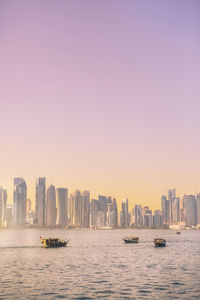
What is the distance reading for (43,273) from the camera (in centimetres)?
7706

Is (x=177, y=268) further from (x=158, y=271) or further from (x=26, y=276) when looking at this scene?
(x=26, y=276)

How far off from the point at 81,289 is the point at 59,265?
1332 inches

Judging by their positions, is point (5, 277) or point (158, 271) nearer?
point (5, 277)

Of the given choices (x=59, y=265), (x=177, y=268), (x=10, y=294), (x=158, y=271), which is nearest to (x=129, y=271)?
(x=158, y=271)

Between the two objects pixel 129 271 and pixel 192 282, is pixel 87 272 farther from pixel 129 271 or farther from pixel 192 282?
pixel 192 282

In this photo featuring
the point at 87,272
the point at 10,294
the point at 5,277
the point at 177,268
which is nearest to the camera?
the point at 10,294

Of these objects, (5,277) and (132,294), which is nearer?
(132,294)

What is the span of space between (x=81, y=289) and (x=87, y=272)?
20283mm

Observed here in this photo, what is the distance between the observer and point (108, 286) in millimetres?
62344

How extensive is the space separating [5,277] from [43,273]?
800cm

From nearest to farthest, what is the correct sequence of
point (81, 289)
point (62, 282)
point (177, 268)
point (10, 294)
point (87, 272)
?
1. point (10, 294)
2. point (81, 289)
3. point (62, 282)
4. point (87, 272)
5. point (177, 268)

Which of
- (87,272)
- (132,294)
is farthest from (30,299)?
(87,272)

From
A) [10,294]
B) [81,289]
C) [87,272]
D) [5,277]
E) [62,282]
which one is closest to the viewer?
[10,294]

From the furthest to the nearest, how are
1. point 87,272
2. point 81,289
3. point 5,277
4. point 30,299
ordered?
1. point 87,272
2. point 5,277
3. point 81,289
4. point 30,299
